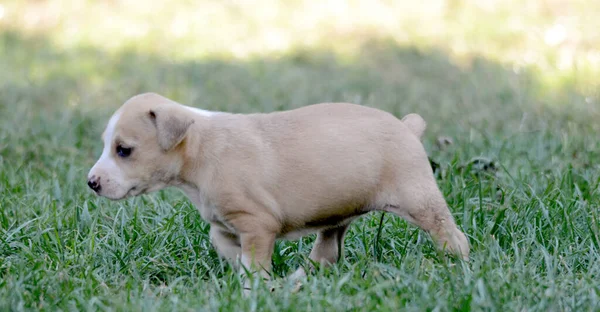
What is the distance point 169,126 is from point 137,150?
8.9 inches

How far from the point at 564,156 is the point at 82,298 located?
13.2ft

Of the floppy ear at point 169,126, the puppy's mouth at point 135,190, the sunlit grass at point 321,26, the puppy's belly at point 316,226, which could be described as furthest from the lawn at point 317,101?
the floppy ear at point 169,126

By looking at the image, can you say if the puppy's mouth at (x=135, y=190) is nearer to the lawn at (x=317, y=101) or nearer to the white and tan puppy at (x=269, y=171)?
the white and tan puppy at (x=269, y=171)

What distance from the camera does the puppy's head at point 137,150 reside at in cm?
459

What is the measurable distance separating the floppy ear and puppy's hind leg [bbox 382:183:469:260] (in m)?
1.11

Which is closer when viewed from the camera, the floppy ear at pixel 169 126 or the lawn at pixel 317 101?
A: the lawn at pixel 317 101

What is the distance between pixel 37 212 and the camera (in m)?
5.57

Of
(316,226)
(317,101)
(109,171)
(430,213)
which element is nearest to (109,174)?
(109,171)

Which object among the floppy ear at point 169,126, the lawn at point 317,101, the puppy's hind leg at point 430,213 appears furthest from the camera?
the puppy's hind leg at point 430,213

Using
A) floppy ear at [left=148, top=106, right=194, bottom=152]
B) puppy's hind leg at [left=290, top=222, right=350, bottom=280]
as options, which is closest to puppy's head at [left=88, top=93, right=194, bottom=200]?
floppy ear at [left=148, top=106, right=194, bottom=152]

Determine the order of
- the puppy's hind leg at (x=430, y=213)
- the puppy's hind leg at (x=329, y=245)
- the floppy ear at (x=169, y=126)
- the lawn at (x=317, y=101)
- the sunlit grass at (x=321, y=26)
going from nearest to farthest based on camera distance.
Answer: the lawn at (x=317, y=101)
the floppy ear at (x=169, y=126)
the puppy's hind leg at (x=430, y=213)
the puppy's hind leg at (x=329, y=245)
the sunlit grass at (x=321, y=26)

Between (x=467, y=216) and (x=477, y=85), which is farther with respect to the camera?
(x=477, y=85)

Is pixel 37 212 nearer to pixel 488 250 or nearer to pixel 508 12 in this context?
pixel 488 250

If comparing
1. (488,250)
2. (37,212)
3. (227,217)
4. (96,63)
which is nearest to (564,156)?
(488,250)
